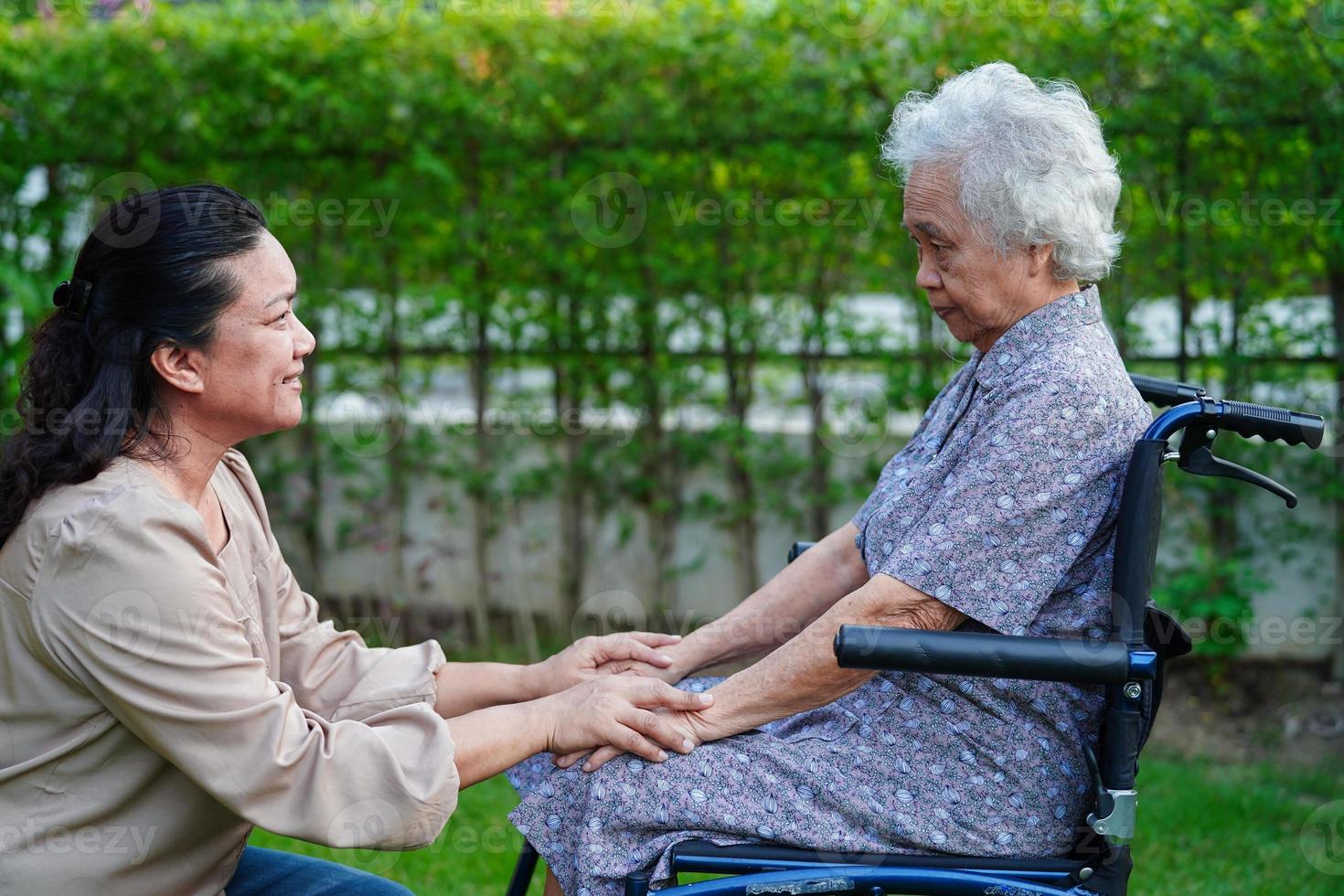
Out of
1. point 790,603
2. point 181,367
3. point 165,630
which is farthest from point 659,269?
point 165,630

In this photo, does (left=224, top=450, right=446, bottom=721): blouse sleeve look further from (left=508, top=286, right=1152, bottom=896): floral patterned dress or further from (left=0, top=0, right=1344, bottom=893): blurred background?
(left=0, top=0, right=1344, bottom=893): blurred background

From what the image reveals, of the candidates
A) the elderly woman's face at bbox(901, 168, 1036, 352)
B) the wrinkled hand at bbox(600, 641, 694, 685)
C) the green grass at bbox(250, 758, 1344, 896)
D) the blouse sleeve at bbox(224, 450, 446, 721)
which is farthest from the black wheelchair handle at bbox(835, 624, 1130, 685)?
the green grass at bbox(250, 758, 1344, 896)

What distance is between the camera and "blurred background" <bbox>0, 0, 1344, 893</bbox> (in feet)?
14.3

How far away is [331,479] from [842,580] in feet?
10.4

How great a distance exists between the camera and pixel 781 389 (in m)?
4.92

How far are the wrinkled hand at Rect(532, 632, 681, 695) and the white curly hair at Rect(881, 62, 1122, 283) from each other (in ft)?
3.24

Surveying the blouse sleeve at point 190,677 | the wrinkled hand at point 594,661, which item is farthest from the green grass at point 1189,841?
the blouse sleeve at point 190,677

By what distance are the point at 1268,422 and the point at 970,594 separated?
0.50 metres

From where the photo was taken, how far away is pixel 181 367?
182cm

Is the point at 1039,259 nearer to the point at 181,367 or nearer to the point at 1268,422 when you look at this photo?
the point at 1268,422

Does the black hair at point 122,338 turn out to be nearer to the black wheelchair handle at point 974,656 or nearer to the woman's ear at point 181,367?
the woman's ear at point 181,367

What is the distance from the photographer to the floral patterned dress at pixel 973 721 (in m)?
1.92

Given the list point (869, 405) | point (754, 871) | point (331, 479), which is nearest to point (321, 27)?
point (331, 479)

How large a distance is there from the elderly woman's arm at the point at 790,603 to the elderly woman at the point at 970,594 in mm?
370
